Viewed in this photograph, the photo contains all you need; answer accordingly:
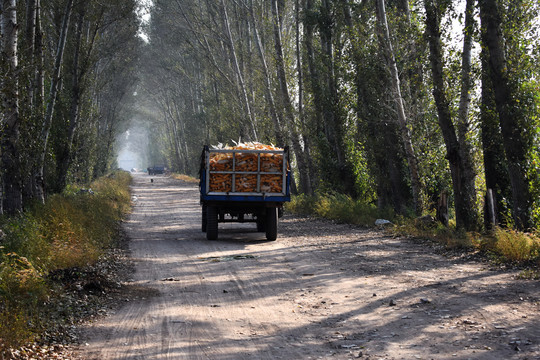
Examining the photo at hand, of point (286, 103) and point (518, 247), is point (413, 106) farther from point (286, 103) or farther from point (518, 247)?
point (286, 103)

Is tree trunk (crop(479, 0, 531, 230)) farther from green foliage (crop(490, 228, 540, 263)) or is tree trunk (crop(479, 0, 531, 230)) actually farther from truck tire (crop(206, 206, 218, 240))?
truck tire (crop(206, 206, 218, 240))

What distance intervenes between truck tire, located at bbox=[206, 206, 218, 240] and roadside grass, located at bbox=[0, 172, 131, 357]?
2459mm

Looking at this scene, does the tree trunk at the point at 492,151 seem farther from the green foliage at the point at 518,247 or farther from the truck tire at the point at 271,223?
the truck tire at the point at 271,223

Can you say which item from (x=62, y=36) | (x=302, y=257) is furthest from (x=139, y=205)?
(x=302, y=257)

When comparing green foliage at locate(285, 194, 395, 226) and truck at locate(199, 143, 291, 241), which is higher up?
truck at locate(199, 143, 291, 241)

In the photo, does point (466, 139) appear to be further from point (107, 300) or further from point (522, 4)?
point (107, 300)

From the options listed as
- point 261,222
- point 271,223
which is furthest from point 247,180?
point 261,222

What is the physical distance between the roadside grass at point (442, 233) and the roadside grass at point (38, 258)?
7.06 meters

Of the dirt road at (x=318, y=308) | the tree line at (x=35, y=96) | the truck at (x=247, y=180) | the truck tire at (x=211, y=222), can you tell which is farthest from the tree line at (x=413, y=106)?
the tree line at (x=35, y=96)

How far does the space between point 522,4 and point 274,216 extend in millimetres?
7587

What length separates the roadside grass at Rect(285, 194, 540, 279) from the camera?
9.93 metres

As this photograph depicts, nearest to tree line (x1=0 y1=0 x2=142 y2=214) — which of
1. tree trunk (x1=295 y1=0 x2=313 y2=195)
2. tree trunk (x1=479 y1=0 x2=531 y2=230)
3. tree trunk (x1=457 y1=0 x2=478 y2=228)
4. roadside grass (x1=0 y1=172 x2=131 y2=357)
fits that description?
roadside grass (x1=0 y1=172 x2=131 y2=357)

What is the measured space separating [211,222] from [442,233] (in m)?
5.83

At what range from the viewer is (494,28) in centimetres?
1220
